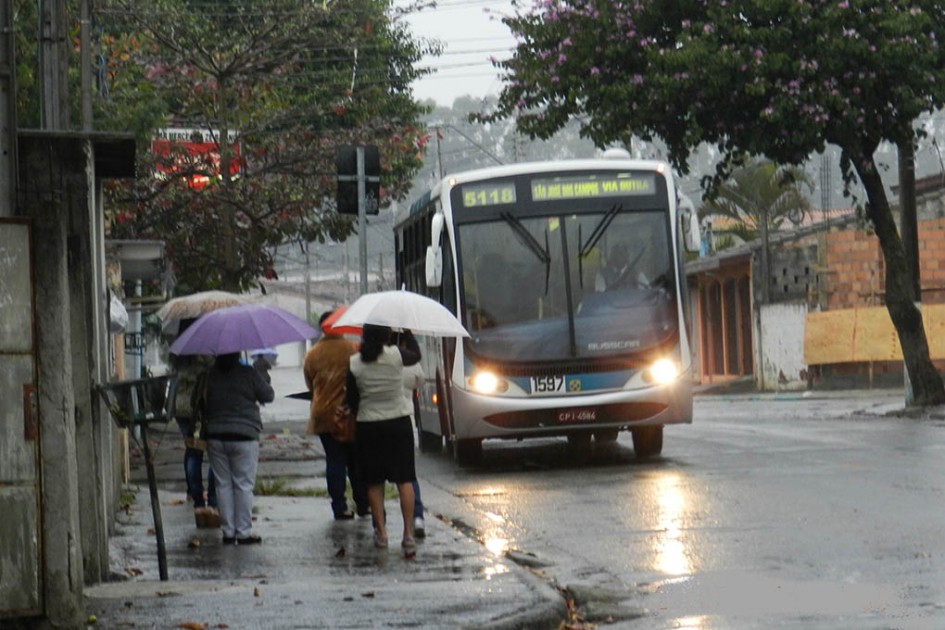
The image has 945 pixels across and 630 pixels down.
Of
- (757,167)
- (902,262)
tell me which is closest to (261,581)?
(902,262)

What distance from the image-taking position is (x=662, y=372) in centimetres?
1805

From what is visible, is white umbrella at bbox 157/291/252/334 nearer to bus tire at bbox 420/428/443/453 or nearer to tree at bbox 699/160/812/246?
bus tire at bbox 420/428/443/453

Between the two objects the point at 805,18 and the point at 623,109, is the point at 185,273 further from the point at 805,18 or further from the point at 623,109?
the point at 805,18

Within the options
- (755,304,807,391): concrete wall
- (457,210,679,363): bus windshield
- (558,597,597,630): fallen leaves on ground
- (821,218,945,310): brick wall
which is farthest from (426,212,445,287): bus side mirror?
(821,218,945,310): brick wall

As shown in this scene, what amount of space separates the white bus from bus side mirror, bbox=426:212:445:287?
15 millimetres

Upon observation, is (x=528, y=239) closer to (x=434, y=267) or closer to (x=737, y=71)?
(x=434, y=267)

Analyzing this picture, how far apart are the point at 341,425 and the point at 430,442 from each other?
9583 millimetres

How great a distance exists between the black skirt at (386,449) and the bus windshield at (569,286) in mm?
6455

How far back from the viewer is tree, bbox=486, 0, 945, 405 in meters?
24.7

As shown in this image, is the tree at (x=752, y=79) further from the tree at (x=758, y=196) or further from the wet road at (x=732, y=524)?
the tree at (x=758, y=196)

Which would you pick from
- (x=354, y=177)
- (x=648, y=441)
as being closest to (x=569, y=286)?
(x=648, y=441)

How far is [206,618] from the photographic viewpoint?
835 cm

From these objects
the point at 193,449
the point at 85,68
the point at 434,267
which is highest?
the point at 85,68

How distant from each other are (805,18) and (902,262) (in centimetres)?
457
